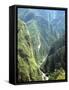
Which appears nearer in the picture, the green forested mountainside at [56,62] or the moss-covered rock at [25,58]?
the moss-covered rock at [25,58]

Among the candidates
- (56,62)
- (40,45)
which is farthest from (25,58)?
(56,62)

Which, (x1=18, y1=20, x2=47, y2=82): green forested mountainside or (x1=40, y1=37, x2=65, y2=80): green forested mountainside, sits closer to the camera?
(x1=18, y1=20, x2=47, y2=82): green forested mountainside

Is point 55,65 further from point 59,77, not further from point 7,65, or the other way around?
point 7,65

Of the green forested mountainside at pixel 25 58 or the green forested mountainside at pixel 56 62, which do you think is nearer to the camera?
the green forested mountainside at pixel 25 58

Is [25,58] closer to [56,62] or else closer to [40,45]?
[40,45]

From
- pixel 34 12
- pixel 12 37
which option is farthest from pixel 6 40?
pixel 34 12
